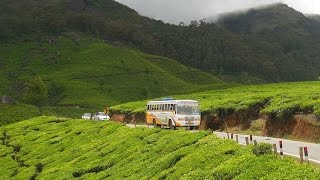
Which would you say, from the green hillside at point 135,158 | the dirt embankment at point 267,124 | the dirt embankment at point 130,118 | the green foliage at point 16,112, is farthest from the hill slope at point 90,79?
the dirt embankment at point 267,124

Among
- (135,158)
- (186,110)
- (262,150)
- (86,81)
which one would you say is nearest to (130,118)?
(186,110)

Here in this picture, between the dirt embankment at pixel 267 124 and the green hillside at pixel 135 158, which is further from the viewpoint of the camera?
the dirt embankment at pixel 267 124

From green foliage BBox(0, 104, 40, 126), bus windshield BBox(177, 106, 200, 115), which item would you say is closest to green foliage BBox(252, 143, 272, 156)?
bus windshield BBox(177, 106, 200, 115)

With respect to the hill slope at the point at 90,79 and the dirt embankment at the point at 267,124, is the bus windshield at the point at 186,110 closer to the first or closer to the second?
the dirt embankment at the point at 267,124

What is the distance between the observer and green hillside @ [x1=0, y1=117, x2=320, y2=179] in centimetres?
1878

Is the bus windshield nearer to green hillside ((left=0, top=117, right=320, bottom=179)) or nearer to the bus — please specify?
the bus

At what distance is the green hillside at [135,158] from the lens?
18.8 m

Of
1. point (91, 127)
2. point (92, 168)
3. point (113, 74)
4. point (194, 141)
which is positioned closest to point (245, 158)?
point (194, 141)

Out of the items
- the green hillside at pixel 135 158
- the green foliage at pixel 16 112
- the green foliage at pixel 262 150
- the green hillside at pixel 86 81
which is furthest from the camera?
the green hillside at pixel 86 81

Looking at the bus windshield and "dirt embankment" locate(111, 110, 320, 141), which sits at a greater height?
the bus windshield

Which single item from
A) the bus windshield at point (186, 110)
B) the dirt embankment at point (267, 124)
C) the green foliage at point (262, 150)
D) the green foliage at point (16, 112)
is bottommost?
the green foliage at point (16, 112)

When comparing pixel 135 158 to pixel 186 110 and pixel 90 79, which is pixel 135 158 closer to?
pixel 186 110

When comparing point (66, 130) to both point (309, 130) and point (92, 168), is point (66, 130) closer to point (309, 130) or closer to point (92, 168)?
point (92, 168)

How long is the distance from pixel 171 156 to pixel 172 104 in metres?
24.0
